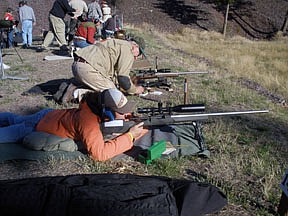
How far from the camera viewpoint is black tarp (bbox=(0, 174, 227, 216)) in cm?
270

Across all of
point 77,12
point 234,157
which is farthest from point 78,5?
point 234,157

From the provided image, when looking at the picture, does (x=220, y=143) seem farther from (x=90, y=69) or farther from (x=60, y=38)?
(x=60, y=38)

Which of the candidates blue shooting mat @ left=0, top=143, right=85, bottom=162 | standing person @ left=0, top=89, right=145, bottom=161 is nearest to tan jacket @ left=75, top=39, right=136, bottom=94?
standing person @ left=0, top=89, right=145, bottom=161

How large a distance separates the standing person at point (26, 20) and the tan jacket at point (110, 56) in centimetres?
959

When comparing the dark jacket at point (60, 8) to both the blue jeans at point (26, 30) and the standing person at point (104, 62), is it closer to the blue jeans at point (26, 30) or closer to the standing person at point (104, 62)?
the blue jeans at point (26, 30)

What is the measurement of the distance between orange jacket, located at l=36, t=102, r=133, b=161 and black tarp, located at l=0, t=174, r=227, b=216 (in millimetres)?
669

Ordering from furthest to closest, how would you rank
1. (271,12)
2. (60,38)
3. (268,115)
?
(271,12) → (60,38) → (268,115)

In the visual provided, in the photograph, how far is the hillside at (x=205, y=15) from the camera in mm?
35312

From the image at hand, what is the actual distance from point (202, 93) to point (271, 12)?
36.5 m

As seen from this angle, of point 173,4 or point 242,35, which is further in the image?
point 173,4

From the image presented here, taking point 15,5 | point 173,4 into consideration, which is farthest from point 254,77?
point 173,4

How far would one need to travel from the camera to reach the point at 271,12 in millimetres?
39938

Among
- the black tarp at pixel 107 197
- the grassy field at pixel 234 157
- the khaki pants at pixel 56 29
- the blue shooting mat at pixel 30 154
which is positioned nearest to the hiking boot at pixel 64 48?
the khaki pants at pixel 56 29

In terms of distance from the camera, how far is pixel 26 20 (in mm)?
14367
